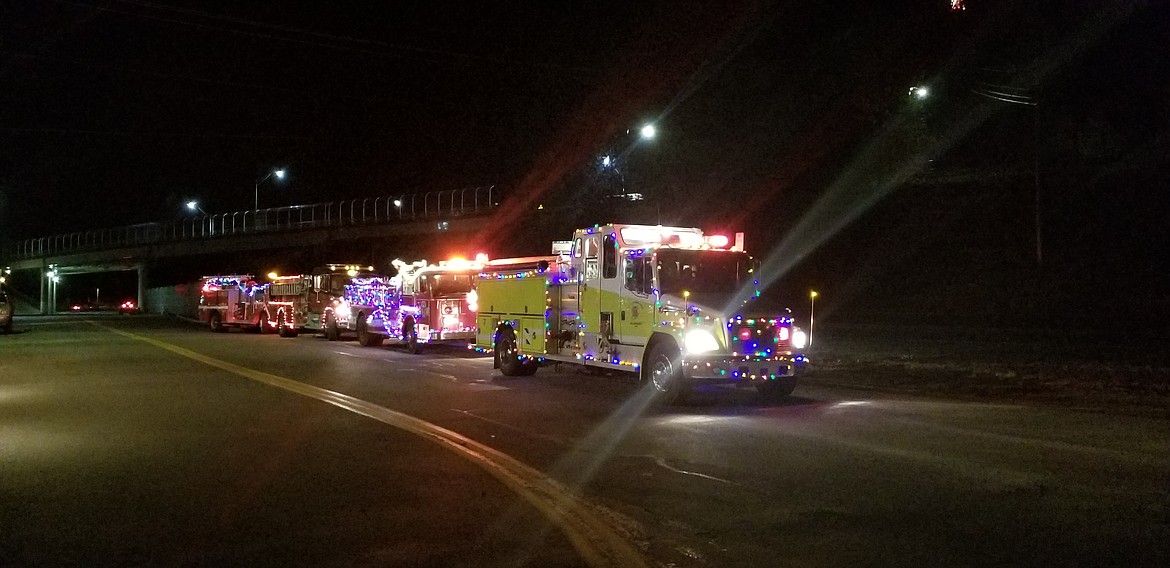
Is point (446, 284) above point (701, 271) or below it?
above

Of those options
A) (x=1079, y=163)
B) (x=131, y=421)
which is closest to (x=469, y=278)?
(x=131, y=421)

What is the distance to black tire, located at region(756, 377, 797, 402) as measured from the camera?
1641 cm

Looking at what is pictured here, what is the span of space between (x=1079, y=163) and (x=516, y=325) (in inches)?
1166

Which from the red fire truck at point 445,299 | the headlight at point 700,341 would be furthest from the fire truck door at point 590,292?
the red fire truck at point 445,299

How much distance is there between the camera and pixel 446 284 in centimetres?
2769

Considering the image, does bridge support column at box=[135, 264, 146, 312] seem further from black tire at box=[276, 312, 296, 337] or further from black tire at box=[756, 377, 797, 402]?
black tire at box=[756, 377, 797, 402]

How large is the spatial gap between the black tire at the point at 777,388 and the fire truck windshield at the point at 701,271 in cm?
174

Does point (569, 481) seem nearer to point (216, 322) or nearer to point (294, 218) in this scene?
point (216, 322)

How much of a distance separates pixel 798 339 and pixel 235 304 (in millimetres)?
32782

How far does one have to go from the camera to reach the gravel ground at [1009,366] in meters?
15.8

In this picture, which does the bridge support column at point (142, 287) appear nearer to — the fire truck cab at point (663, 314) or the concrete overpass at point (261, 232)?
the concrete overpass at point (261, 232)

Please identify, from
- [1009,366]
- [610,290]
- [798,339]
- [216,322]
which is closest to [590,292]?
[610,290]

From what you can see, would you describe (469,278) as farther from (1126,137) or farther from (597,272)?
(1126,137)

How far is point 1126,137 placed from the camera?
39312mm
